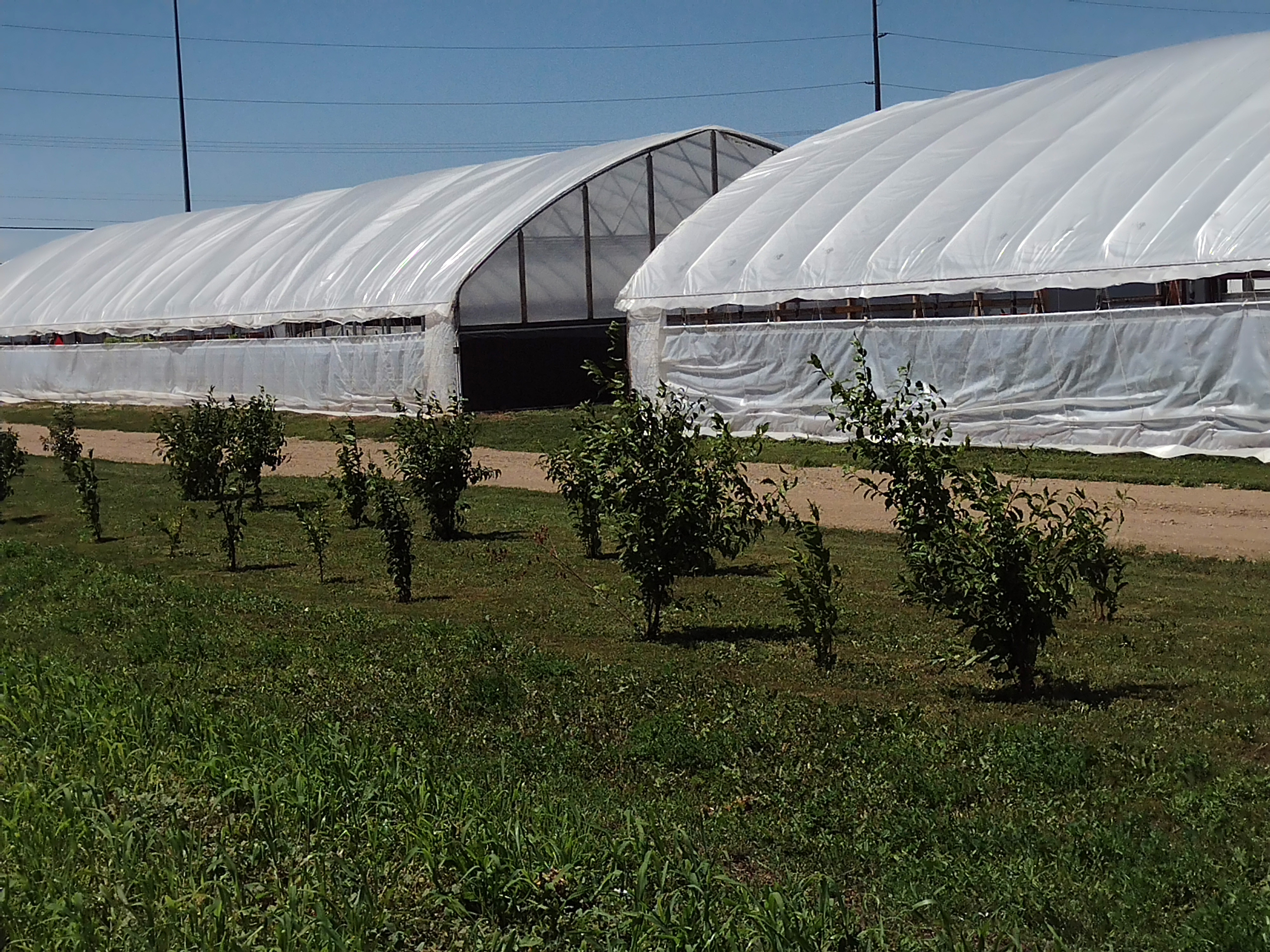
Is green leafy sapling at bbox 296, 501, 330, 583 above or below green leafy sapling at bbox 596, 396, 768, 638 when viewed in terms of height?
below

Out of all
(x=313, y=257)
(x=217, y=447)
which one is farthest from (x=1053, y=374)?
(x=313, y=257)

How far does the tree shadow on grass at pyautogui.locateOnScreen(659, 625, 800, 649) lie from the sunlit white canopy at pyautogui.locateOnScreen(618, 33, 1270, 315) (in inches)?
443

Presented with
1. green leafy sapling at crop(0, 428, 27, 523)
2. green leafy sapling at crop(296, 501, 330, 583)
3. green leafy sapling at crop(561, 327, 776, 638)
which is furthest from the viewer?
green leafy sapling at crop(0, 428, 27, 523)

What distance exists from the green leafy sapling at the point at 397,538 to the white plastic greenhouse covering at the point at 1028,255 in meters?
11.7

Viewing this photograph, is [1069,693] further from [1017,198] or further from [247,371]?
[247,371]

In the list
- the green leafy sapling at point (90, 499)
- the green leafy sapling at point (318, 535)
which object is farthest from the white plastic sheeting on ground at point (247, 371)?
the green leafy sapling at point (318, 535)

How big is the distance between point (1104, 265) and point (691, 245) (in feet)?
29.5

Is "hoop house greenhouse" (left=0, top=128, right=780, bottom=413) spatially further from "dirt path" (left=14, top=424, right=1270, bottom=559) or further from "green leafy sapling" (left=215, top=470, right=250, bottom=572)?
"green leafy sapling" (left=215, top=470, right=250, bottom=572)

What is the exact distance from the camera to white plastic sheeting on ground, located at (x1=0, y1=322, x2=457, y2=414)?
30.4 m

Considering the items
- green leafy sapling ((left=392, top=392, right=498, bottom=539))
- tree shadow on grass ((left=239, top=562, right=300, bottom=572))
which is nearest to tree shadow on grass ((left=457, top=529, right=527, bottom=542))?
green leafy sapling ((left=392, top=392, right=498, bottom=539))

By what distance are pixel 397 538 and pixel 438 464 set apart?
308 centimetres

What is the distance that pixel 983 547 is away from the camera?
23.6 ft

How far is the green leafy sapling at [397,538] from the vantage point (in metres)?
10.7

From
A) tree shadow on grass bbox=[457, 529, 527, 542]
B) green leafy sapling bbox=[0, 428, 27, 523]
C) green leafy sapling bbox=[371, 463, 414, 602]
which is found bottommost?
tree shadow on grass bbox=[457, 529, 527, 542]
